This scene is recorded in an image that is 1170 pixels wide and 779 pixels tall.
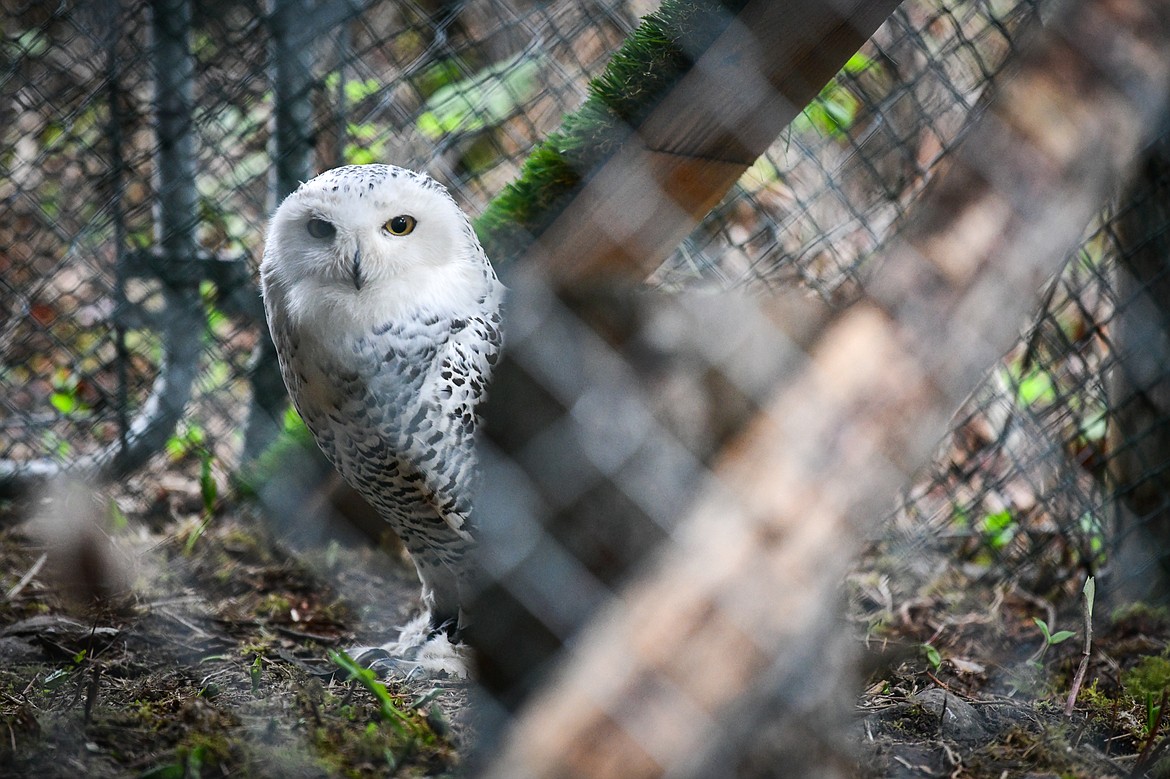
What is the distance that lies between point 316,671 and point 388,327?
2.11 feet

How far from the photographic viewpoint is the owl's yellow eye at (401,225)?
5.02ft

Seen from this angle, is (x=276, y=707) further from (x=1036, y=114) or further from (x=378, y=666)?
(x=1036, y=114)

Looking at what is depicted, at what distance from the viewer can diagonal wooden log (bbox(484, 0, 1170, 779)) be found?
78cm

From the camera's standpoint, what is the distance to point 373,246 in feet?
4.90

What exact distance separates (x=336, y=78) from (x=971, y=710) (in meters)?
1.80

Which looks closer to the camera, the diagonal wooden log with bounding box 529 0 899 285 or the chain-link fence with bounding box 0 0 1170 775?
the diagonal wooden log with bounding box 529 0 899 285

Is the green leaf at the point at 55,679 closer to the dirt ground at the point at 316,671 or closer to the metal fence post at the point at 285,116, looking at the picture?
the dirt ground at the point at 316,671

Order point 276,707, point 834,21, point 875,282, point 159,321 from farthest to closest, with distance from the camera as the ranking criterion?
point 159,321 → point 276,707 → point 834,21 → point 875,282

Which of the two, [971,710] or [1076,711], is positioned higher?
[971,710]

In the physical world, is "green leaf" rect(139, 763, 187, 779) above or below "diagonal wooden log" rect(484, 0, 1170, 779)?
above

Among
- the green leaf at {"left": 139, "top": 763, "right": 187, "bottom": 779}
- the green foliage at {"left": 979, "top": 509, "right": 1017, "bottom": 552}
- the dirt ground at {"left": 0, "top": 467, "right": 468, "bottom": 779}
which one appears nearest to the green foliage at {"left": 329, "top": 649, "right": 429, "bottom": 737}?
the dirt ground at {"left": 0, "top": 467, "right": 468, "bottom": 779}

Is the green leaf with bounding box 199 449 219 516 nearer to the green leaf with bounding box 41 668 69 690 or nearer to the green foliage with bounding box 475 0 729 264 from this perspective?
the green leaf with bounding box 41 668 69 690

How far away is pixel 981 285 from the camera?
0.94 meters

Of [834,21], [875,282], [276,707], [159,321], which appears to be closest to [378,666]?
[276,707]
